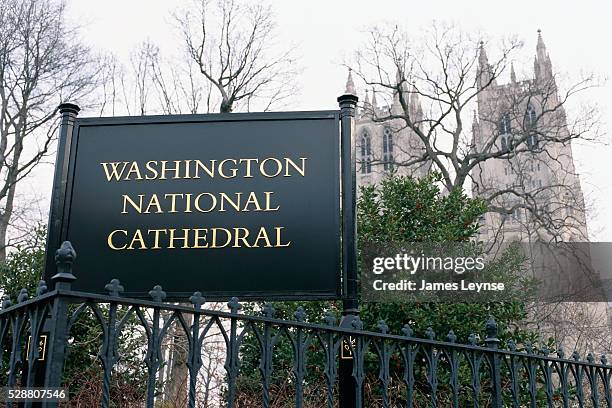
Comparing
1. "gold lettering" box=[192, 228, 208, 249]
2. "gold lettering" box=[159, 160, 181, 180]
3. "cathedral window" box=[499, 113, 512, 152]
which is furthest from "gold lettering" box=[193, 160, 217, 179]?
"cathedral window" box=[499, 113, 512, 152]

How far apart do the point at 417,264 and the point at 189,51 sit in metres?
13.4

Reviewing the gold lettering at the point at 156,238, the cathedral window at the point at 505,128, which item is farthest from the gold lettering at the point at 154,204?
the cathedral window at the point at 505,128

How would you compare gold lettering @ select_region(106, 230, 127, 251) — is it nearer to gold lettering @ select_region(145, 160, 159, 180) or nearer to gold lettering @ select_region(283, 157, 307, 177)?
gold lettering @ select_region(145, 160, 159, 180)

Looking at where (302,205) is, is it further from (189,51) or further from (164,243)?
(189,51)

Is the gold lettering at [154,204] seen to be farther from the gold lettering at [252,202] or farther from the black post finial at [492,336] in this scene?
the black post finial at [492,336]

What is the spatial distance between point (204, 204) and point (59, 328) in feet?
7.53

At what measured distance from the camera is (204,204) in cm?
454

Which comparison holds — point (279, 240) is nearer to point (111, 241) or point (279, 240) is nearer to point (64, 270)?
point (111, 241)

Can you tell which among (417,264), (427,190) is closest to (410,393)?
(417,264)

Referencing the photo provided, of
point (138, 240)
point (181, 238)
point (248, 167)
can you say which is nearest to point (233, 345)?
point (181, 238)

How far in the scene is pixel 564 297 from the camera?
1662cm

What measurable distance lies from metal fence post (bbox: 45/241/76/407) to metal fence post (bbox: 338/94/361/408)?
5.80 feet

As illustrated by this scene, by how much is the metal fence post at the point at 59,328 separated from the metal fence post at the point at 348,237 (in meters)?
1.77

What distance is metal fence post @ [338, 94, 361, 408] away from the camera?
12.4 feet
